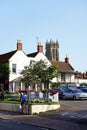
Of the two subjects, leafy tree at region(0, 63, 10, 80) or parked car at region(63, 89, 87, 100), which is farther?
leafy tree at region(0, 63, 10, 80)

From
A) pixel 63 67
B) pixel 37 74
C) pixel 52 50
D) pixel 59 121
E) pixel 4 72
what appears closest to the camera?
pixel 59 121

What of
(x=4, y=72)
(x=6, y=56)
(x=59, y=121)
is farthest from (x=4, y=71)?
(x=59, y=121)

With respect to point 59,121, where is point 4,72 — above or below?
above

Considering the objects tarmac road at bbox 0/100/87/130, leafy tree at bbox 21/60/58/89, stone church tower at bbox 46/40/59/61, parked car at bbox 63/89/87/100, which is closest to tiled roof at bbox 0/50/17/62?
leafy tree at bbox 21/60/58/89

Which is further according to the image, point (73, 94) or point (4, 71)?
point (4, 71)

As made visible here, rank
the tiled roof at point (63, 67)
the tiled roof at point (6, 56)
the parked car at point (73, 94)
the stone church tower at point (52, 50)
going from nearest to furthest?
the parked car at point (73, 94) < the tiled roof at point (6, 56) < the tiled roof at point (63, 67) < the stone church tower at point (52, 50)

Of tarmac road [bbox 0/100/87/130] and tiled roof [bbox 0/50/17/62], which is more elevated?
tiled roof [bbox 0/50/17/62]

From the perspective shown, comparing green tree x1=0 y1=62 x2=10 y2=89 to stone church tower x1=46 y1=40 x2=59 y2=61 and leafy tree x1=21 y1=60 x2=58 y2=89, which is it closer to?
leafy tree x1=21 y1=60 x2=58 y2=89

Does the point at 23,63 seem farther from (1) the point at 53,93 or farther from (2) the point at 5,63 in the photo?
(1) the point at 53,93

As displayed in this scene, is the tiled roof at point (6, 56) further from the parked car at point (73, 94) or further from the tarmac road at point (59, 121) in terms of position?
the tarmac road at point (59, 121)

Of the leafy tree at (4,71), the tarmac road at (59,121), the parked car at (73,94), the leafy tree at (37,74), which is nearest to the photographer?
the tarmac road at (59,121)

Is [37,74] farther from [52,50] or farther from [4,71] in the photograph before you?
[52,50]

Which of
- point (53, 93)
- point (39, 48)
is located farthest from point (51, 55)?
point (53, 93)

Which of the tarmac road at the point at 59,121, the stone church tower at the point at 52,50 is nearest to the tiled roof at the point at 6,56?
the tarmac road at the point at 59,121
